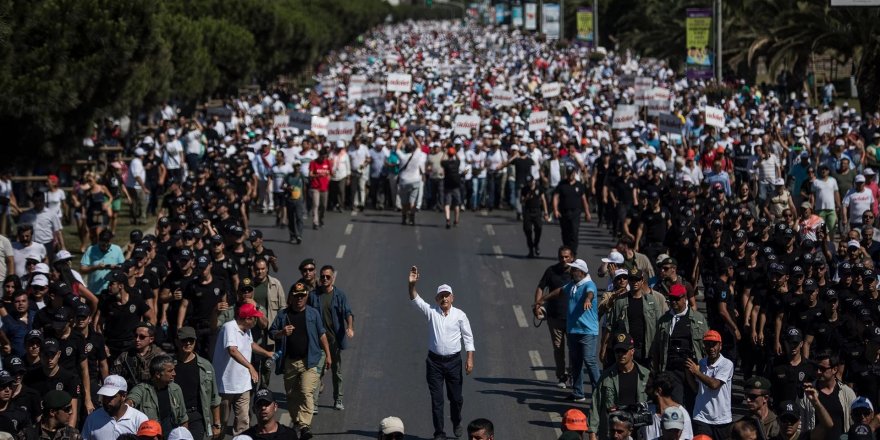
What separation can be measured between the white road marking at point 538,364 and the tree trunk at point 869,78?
22541 millimetres

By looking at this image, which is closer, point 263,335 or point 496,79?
point 263,335

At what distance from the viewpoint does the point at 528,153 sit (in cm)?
2959

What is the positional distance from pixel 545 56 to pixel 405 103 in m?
28.3

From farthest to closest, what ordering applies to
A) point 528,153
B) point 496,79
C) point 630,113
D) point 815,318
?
point 496,79 < point 630,113 < point 528,153 < point 815,318

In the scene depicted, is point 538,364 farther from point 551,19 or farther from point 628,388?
point 551,19

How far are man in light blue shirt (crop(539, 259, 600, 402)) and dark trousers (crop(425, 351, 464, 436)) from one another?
1.63 metres

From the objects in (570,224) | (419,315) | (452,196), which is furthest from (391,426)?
(452,196)

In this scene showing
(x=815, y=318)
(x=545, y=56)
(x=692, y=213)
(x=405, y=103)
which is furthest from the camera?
(x=545, y=56)

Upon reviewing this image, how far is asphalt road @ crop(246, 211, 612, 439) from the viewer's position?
15008 millimetres

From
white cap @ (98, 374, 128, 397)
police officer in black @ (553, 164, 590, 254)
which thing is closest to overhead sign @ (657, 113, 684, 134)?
police officer in black @ (553, 164, 590, 254)

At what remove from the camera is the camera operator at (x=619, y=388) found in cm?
1162

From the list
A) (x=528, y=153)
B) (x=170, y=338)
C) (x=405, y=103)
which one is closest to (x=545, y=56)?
(x=405, y=103)

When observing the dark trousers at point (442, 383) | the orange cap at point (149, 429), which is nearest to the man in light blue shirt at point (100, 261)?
the dark trousers at point (442, 383)

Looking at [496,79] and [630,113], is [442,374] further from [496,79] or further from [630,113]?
[496,79]
